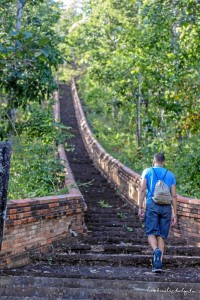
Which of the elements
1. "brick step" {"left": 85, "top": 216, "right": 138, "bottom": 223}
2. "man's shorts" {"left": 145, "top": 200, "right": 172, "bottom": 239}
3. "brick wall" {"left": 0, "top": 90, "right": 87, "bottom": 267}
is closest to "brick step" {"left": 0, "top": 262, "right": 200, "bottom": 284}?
"brick wall" {"left": 0, "top": 90, "right": 87, "bottom": 267}

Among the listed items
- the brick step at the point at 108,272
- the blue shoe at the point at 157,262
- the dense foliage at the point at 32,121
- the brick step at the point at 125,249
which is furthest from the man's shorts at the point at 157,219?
the dense foliage at the point at 32,121

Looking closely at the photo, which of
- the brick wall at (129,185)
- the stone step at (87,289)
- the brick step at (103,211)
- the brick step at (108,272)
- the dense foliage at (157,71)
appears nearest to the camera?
the stone step at (87,289)

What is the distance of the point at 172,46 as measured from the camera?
42.4 ft

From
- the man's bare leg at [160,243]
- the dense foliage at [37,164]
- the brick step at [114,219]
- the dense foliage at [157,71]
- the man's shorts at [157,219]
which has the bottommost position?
the brick step at [114,219]

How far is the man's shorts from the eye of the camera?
671 cm

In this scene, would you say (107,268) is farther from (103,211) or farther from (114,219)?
(103,211)

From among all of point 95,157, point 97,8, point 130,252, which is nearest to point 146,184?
point 130,252

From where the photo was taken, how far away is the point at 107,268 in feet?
21.9

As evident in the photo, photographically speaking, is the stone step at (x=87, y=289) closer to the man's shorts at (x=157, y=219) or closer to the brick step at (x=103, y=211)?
the man's shorts at (x=157, y=219)

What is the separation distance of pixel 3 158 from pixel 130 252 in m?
4.44

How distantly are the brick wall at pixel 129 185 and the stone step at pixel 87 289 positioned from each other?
10.4ft

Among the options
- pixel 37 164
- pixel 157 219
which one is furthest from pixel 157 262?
pixel 37 164

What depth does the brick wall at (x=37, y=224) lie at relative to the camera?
6.46 m

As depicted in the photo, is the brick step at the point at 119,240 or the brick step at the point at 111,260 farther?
the brick step at the point at 119,240
